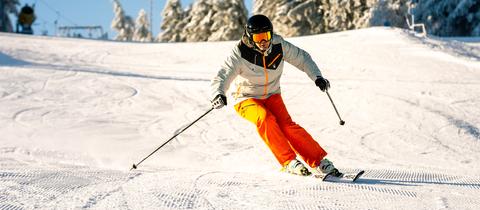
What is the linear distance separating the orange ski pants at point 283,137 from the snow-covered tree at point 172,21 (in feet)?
149

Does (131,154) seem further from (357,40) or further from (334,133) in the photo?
(357,40)

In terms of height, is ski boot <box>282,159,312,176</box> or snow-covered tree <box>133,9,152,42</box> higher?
ski boot <box>282,159,312,176</box>

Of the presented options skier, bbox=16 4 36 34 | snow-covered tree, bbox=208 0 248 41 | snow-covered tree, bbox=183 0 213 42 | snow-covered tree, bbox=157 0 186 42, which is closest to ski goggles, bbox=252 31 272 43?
skier, bbox=16 4 36 34

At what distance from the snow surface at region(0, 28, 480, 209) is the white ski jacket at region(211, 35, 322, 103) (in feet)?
2.43

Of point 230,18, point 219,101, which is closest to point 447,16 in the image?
point 230,18

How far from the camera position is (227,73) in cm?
505

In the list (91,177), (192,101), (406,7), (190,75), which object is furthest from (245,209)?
(406,7)

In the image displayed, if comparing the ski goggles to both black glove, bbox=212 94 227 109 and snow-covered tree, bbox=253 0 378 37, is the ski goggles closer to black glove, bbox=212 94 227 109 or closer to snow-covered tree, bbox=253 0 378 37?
black glove, bbox=212 94 227 109

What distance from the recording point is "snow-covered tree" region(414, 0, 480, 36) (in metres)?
33.6

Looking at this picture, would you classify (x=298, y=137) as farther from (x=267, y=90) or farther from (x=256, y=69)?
(x=256, y=69)

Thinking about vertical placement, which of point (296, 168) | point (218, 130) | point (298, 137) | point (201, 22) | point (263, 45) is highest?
point (263, 45)

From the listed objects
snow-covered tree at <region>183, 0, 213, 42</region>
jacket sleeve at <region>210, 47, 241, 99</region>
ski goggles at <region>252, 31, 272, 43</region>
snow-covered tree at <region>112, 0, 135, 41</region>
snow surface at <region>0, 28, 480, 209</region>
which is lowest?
snow-covered tree at <region>112, 0, 135, 41</region>

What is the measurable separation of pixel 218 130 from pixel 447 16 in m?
30.1

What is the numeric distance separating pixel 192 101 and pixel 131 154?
3228 millimetres
